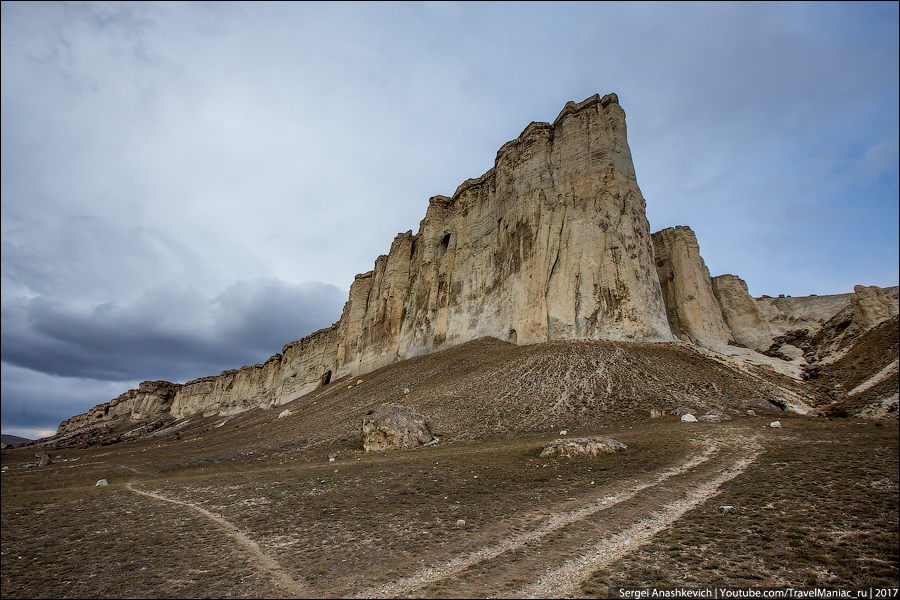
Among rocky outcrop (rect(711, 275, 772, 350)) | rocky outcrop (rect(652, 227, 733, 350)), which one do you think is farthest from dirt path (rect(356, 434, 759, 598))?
rocky outcrop (rect(711, 275, 772, 350))

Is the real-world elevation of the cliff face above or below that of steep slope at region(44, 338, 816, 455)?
above

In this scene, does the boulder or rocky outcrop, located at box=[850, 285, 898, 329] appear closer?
the boulder

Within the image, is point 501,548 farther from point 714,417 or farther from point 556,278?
point 556,278

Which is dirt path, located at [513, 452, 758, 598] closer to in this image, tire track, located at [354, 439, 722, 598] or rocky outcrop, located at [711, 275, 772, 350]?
tire track, located at [354, 439, 722, 598]

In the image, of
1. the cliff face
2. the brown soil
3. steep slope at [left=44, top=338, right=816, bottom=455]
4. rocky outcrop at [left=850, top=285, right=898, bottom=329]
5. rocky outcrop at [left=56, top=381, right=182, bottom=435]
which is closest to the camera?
the brown soil

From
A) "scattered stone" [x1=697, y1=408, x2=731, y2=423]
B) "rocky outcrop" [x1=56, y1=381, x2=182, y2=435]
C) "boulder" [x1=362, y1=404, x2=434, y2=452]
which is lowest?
"rocky outcrop" [x1=56, y1=381, x2=182, y2=435]

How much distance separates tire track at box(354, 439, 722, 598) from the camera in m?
5.30

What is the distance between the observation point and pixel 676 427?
1745 cm

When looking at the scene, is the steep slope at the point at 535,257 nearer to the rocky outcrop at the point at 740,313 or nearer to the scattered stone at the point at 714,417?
the scattered stone at the point at 714,417

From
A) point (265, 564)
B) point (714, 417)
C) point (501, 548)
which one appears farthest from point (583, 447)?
point (265, 564)

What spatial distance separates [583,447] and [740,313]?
52.4 meters

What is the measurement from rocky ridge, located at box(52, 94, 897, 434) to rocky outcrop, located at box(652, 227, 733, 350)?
140 mm

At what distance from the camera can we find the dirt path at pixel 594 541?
5285 millimetres

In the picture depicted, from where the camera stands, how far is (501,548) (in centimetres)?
650
